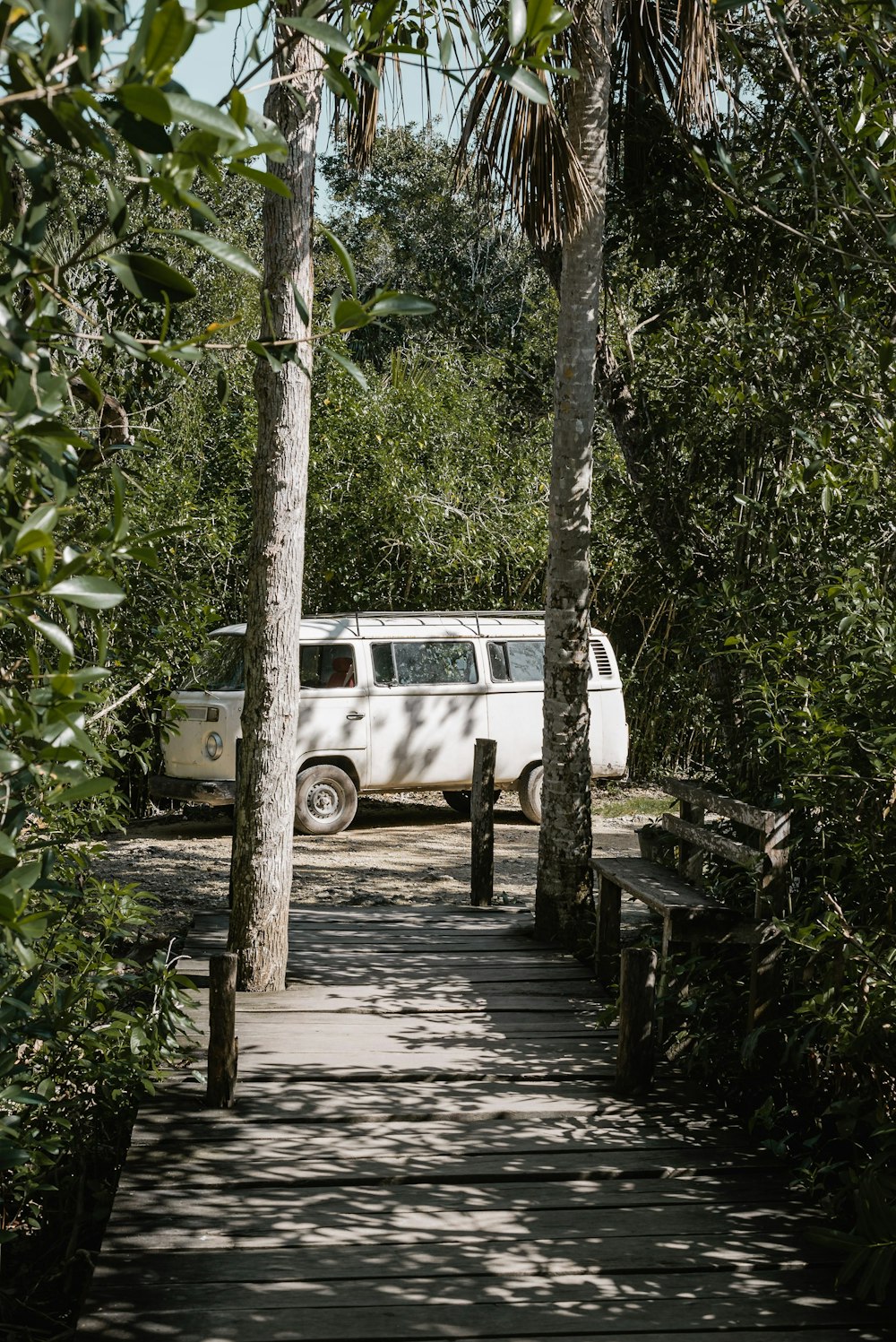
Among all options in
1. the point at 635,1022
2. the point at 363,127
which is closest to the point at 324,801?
the point at 363,127

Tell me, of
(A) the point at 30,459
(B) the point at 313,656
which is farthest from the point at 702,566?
A: (B) the point at 313,656

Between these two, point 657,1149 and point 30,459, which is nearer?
point 30,459

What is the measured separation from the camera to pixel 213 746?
12031mm

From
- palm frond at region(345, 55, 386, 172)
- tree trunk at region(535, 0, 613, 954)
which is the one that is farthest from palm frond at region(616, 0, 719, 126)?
palm frond at region(345, 55, 386, 172)

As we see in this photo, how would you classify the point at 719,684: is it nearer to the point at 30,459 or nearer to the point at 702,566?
the point at 702,566

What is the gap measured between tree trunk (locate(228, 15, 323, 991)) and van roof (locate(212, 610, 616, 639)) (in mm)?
6275

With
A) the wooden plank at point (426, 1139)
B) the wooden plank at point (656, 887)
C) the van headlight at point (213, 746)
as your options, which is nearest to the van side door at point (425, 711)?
the van headlight at point (213, 746)

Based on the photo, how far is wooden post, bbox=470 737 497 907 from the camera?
8320 millimetres

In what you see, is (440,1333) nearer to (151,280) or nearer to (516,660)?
(151,280)

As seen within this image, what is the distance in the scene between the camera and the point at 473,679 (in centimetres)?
1331

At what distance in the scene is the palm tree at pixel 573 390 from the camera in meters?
6.69

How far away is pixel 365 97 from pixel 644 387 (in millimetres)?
2335

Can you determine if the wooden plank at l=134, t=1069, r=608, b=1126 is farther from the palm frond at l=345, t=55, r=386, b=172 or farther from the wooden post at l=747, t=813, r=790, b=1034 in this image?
the palm frond at l=345, t=55, r=386, b=172

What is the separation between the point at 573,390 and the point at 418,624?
6.42 m
